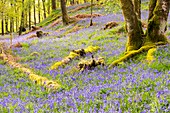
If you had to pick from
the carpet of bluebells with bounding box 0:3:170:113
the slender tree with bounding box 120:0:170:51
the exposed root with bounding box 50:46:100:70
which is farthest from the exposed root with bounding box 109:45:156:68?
the exposed root with bounding box 50:46:100:70

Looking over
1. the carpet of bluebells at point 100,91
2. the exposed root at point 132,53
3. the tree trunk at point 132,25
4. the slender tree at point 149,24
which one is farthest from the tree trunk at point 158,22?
the carpet of bluebells at point 100,91

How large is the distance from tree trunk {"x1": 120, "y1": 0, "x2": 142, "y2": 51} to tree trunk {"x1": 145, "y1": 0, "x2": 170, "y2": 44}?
1.35 feet

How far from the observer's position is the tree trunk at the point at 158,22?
1204cm

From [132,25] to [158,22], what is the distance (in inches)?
43.6

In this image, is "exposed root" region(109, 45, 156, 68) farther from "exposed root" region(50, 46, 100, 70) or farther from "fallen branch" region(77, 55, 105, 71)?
"exposed root" region(50, 46, 100, 70)

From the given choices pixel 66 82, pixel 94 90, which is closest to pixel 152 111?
pixel 94 90

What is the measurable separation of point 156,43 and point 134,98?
21.3ft

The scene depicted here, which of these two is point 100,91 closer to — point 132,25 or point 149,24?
point 132,25

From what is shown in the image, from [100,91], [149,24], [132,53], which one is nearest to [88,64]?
[132,53]

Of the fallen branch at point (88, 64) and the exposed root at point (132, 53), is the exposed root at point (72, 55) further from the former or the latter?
the exposed root at point (132, 53)

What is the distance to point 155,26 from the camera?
478 inches

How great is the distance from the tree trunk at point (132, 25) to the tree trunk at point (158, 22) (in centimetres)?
41

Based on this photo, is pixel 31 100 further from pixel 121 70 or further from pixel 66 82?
pixel 121 70

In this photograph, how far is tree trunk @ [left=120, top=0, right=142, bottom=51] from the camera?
39.9ft
